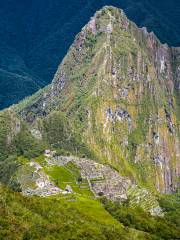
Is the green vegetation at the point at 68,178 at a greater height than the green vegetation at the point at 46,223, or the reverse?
the green vegetation at the point at 68,178

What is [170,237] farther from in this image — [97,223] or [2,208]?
[2,208]

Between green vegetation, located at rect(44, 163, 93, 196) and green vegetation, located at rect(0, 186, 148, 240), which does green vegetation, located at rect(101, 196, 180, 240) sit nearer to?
green vegetation, located at rect(0, 186, 148, 240)

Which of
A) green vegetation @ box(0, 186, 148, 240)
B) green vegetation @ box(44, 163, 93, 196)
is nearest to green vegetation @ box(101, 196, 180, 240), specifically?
green vegetation @ box(0, 186, 148, 240)

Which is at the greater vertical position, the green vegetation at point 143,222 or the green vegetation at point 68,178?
the green vegetation at point 68,178

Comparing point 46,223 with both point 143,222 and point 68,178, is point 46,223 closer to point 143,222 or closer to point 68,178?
point 143,222

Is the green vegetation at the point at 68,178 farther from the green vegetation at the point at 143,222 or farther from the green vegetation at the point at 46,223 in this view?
the green vegetation at the point at 46,223

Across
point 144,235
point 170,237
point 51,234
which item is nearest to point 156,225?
point 170,237

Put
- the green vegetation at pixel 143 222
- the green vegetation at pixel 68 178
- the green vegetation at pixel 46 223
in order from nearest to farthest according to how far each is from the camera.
→ the green vegetation at pixel 46 223
the green vegetation at pixel 143 222
the green vegetation at pixel 68 178

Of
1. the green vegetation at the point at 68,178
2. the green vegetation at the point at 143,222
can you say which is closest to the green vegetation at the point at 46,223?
the green vegetation at the point at 143,222

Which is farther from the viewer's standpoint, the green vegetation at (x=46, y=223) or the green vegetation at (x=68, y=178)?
the green vegetation at (x=68, y=178)

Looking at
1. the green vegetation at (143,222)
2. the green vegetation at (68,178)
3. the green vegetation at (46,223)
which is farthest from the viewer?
the green vegetation at (68,178)

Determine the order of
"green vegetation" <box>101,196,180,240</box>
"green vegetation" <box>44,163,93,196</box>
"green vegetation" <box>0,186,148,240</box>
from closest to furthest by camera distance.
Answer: "green vegetation" <box>0,186,148,240</box> < "green vegetation" <box>101,196,180,240</box> < "green vegetation" <box>44,163,93,196</box>
